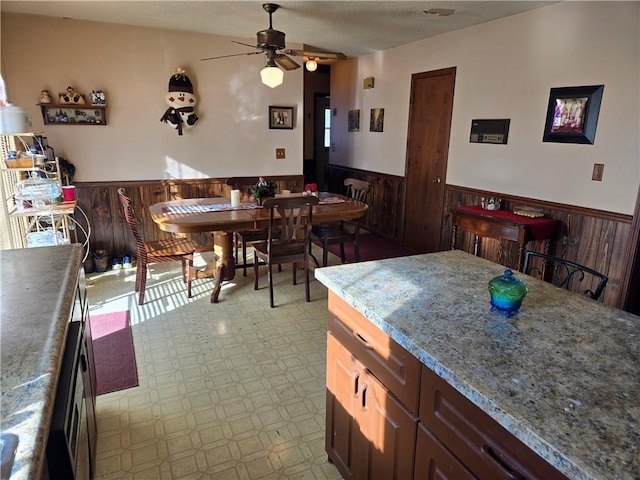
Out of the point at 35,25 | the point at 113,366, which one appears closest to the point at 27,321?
the point at 113,366

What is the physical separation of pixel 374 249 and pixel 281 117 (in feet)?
Result: 6.47

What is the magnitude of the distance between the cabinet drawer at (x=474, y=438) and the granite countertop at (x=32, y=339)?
2.99ft

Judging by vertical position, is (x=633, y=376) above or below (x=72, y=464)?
above

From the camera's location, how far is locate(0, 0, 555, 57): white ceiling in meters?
3.47

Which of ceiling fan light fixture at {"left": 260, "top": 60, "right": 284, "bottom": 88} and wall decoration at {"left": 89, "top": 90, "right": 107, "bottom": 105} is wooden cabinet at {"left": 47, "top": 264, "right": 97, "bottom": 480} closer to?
ceiling fan light fixture at {"left": 260, "top": 60, "right": 284, "bottom": 88}

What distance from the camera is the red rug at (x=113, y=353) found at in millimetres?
2510

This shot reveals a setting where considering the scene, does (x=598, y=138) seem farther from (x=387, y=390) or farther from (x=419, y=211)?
(x=387, y=390)

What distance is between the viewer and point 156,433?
2.10 metres

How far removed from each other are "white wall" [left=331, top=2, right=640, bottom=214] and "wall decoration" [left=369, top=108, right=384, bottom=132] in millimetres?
294

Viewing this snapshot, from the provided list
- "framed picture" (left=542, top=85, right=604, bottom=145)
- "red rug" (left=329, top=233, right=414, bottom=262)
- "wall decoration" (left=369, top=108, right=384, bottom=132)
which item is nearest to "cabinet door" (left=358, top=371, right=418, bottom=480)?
"framed picture" (left=542, top=85, right=604, bottom=145)

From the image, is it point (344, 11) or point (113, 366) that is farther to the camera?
point (344, 11)

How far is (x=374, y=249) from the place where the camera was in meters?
5.29

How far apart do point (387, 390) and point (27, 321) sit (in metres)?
1.12

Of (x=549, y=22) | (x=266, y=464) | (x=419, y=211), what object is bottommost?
(x=266, y=464)
